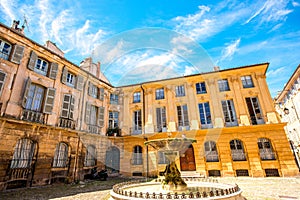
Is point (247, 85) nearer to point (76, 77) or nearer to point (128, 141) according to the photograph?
point (128, 141)

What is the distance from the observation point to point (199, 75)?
16.3 m

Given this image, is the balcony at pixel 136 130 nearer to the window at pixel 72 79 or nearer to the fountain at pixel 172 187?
the window at pixel 72 79

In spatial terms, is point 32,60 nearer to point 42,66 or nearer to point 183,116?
point 42,66

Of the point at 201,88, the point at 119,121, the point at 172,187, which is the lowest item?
the point at 172,187

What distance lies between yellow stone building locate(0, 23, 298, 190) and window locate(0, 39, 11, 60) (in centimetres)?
6

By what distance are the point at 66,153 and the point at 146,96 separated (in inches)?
367

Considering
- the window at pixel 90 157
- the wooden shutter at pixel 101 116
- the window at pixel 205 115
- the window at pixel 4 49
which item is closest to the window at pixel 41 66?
the window at pixel 4 49

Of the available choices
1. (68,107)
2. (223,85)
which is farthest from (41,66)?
(223,85)

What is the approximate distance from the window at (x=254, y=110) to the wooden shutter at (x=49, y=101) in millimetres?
16481

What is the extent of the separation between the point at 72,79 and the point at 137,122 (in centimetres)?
762

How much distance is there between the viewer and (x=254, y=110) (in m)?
14.4

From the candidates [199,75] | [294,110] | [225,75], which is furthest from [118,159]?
[294,110]

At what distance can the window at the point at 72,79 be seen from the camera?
1312 centimetres

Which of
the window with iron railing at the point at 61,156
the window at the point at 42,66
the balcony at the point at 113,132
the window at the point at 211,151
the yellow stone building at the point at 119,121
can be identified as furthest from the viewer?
the balcony at the point at 113,132
